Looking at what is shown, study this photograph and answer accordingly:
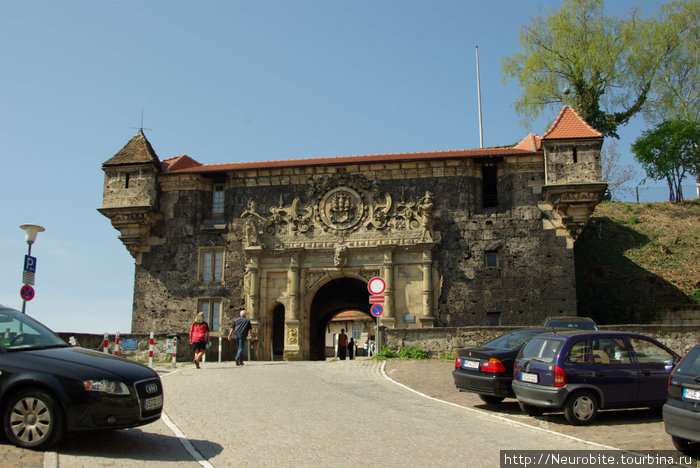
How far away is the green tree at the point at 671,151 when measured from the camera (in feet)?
123

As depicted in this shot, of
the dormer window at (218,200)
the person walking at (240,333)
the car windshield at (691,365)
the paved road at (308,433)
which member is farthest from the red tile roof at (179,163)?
the car windshield at (691,365)

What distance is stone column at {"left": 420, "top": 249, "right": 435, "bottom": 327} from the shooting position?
24188mm

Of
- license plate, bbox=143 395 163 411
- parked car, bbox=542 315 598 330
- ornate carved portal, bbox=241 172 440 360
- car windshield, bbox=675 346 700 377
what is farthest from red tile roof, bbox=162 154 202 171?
car windshield, bbox=675 346 700 377

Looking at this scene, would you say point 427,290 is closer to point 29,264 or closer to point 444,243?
point 444,243

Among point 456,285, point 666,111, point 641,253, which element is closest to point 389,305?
point 456,285

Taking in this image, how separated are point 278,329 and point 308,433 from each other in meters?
18.3

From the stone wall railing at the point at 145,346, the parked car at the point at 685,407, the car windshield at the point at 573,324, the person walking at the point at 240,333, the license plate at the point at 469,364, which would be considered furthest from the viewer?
the stone wall railing at the point at 145,346

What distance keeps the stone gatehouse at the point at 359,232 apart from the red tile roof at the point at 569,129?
0.20ft

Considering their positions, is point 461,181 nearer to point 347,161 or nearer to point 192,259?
point 347,161

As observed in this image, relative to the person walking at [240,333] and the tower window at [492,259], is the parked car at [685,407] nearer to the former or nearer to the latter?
the person walking at [240,333]

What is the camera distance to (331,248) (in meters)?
25.7

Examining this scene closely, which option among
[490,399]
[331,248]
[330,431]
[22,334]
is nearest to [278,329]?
[331,248]

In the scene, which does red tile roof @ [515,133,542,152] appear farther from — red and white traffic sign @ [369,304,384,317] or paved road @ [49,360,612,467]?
paved road @ [49,360,612,467]

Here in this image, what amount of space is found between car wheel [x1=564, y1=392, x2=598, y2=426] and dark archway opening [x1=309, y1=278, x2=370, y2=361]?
19.0 meters
